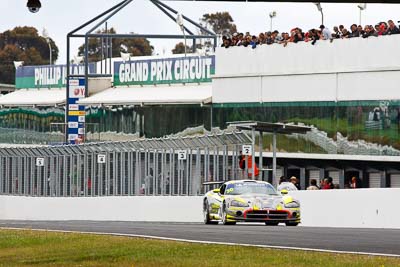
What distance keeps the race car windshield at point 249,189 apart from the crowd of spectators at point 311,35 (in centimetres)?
1446

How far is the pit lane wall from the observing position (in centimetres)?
3528

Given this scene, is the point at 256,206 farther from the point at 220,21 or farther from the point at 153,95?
the point at 220,21

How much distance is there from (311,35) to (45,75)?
32.8 m

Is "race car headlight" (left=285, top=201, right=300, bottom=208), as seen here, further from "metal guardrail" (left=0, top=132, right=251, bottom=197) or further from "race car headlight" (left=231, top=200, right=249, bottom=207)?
"metal guardrail" (left=0, top=132, right=251, bottom=197)

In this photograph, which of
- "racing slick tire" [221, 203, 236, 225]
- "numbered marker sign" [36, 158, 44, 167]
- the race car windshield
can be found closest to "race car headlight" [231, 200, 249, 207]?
"racing slick tire" [221, 203, 236, 225]

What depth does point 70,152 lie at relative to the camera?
46875 millimetres

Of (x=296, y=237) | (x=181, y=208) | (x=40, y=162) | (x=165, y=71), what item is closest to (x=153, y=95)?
(x=165, y=71)

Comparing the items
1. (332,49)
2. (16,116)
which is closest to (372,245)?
(332,49)

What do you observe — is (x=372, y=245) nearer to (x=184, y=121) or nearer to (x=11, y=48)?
(x=184, y=121)

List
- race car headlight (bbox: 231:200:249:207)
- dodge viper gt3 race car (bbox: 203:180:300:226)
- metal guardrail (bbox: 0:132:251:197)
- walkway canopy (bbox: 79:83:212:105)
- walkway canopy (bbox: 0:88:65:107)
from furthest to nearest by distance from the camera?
walkway canopy (bbox: 0:88:65:107) < walkway canopy (bbox: 79:83:212:105) < metal guardrail (bbox: 0:132:251:197) < race car headlight (bbox: 231:200:249:207) < dodge viper gt3 race car (bbox: 203:180:300:226)

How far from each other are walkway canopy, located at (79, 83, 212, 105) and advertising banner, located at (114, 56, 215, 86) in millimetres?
372

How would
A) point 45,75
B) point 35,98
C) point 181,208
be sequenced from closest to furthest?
1. point 181,208
2. point 35,98
3. point 45,75

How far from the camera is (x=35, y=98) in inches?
3174

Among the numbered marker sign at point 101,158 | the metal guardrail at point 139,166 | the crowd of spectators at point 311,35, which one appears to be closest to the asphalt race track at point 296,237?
the metal guardrail at point 139,166
